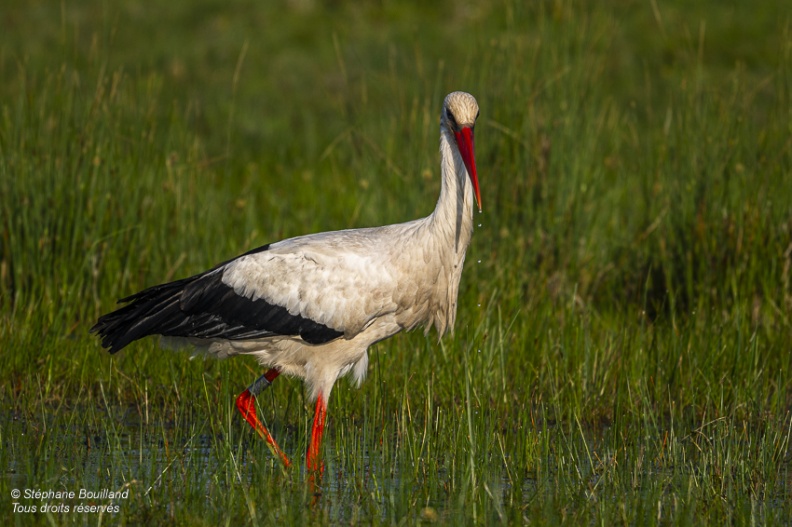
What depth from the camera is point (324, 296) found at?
5.47m

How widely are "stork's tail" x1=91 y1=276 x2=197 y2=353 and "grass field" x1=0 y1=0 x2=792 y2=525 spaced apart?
41 centimetres

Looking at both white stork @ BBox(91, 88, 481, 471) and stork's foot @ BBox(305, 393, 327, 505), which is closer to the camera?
stork's foot @ BBox(305, 393, 327, 505)

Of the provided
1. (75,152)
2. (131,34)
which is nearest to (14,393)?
(75,152)

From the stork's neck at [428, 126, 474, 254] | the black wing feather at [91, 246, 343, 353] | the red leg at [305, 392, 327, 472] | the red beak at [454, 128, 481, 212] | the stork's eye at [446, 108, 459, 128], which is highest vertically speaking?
the stork's eye at [446, 108, 459, 128]

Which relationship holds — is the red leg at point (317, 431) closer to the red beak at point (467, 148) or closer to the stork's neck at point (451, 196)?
the stork's neck at point (451, 196)

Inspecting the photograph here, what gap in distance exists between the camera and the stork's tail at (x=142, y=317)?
18.2 ft

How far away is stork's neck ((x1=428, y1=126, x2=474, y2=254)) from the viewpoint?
5.49 meters

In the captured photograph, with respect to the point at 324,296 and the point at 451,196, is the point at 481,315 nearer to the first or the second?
the point at 451,196

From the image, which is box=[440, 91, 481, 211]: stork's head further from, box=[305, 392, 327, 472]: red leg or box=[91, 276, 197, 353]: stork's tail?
box=[91, 276, 197, 353]: stork's tail

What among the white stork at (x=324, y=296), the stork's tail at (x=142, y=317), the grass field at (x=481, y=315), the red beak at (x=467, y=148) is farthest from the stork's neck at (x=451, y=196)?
the stork's tail at (x=142, y=317)

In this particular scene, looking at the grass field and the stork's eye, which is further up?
the stork's eye

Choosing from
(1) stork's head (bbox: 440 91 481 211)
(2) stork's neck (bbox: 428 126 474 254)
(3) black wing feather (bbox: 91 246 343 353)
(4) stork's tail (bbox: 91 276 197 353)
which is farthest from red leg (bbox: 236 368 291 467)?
(1) stork's head (bbox: 440 91 481 211)

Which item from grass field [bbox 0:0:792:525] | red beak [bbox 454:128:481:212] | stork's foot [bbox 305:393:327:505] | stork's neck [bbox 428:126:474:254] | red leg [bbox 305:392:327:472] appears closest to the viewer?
grass field [bbox 0:0:792:525]

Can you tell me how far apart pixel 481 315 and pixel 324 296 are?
4.84ft
